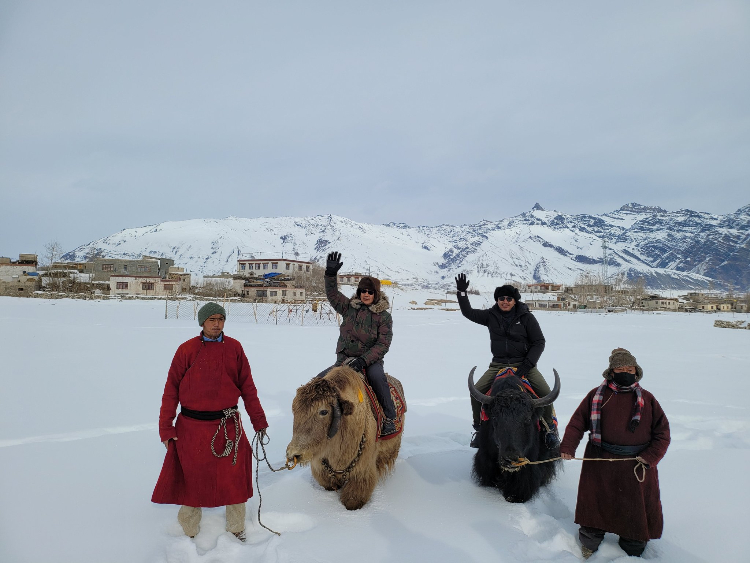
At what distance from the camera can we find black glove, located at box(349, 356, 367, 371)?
12.2 ft

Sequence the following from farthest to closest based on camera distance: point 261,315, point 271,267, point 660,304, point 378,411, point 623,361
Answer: point 660,304, point 271,267, point 261,315, point 378,411, point 623,361

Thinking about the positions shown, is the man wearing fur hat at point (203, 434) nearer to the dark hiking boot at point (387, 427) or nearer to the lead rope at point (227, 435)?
the lead rope at point (227, 435)

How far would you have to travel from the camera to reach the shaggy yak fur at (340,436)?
2.83 metres

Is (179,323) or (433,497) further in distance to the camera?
(179,323)

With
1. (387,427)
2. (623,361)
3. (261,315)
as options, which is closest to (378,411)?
(387,427)

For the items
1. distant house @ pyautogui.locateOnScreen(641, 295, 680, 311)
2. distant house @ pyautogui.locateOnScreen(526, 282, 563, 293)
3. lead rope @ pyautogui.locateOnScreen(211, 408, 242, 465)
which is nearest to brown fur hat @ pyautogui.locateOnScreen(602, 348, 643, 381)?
lead rope @ pyautogui.locateOnScreen(211, 408, 242, 465)

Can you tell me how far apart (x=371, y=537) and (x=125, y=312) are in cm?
2171

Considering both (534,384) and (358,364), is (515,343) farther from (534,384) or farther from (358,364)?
(358,364)

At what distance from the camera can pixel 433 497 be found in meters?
3.59

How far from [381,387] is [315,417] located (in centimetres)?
102

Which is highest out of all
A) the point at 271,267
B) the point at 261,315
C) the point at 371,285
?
the point at 271,267

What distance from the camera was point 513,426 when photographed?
10.7ft

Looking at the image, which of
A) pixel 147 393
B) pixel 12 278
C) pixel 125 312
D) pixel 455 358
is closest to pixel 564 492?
pixel 147 393

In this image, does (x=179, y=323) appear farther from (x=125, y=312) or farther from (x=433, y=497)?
(x=433, y=497)
